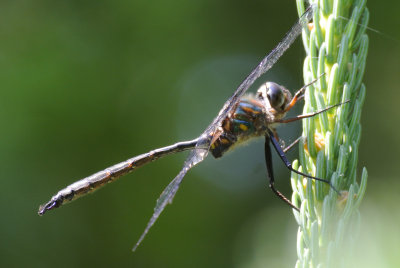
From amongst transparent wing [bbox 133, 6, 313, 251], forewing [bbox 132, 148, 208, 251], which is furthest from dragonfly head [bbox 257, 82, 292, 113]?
forewing [bbox 132, 148, 208, 251]

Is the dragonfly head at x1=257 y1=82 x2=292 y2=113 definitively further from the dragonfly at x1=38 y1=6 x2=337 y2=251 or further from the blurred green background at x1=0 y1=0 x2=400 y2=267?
the blurred green background at x1=0 y1=0 x2=400 y2=267

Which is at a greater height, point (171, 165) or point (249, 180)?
point (171, 165)

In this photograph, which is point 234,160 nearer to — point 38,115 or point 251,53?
point 251,53

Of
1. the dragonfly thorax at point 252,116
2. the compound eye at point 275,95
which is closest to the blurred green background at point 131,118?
the dragonfly thorax at point 252,116

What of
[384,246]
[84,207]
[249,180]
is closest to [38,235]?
[84,207]

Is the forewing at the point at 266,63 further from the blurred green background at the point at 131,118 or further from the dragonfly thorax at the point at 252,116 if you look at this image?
the blurred green background at the point at 131,118

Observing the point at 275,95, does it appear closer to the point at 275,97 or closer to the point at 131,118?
the point at 275,97
